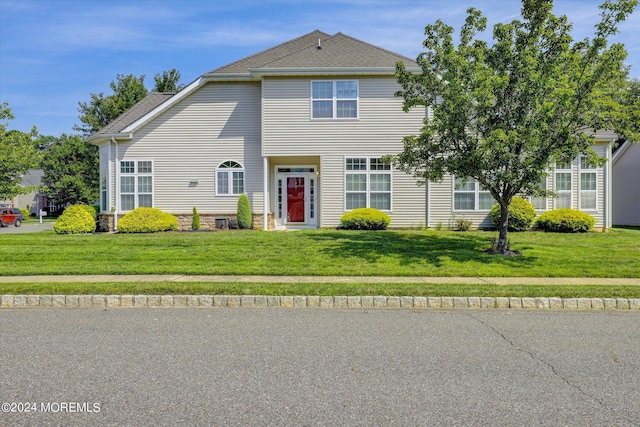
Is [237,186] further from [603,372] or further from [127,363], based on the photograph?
[603,372]

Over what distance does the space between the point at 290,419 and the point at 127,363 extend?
2253 millimetres

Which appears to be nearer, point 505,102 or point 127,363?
point 127,363

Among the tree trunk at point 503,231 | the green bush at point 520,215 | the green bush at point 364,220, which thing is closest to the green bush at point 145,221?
the green bush at point 364,220

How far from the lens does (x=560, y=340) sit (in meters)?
6.12

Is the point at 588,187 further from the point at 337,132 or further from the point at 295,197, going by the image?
the point at 295,197

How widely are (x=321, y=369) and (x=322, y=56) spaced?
16544 millimetres

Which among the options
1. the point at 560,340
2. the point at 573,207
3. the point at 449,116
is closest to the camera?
the point at 560,340

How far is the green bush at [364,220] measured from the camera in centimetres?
1834

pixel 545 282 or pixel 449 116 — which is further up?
pixel 449 116

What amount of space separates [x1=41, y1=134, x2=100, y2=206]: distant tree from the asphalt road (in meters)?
41.4

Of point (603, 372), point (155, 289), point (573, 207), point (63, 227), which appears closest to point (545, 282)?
point (603, 372)

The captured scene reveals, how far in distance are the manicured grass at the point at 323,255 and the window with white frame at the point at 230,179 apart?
159 inches
